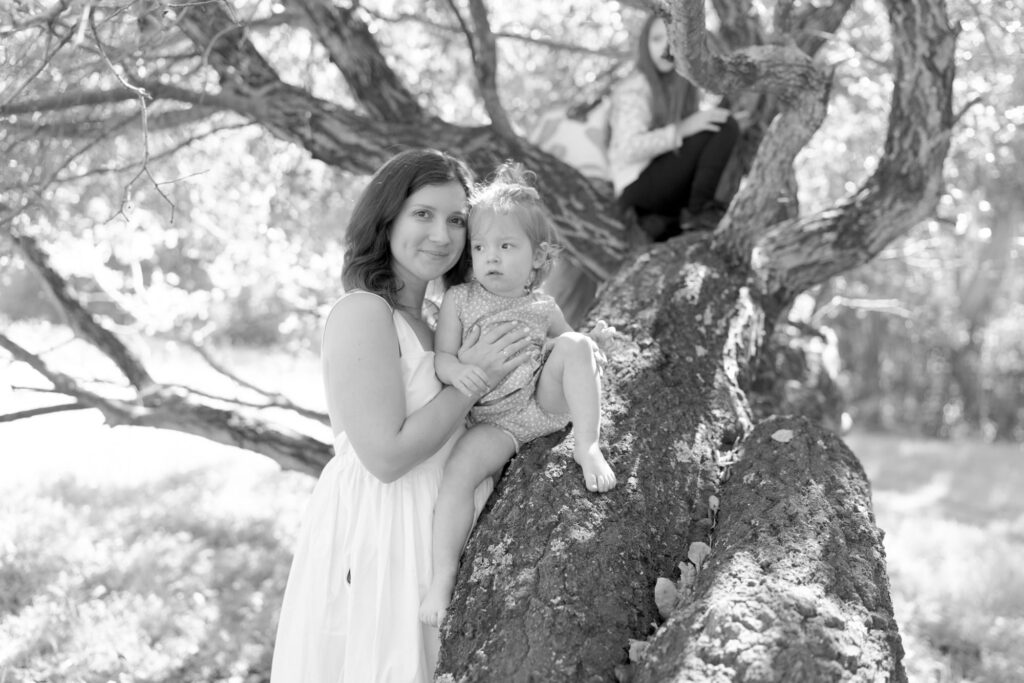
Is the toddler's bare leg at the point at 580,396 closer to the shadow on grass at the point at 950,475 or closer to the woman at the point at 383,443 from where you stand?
the woman at the point at 383,443

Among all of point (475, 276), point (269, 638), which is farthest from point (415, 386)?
point (269, 638)

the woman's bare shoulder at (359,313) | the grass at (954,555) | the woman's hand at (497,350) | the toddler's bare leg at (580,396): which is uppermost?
the woman's bare shoulder at (359,313)

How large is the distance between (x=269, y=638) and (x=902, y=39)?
3.65 metres

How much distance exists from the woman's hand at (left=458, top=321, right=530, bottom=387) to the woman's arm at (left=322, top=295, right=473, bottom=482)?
0.29 feet

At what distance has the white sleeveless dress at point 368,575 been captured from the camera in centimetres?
224

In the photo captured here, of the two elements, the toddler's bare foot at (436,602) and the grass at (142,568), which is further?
the grass at (142,568)

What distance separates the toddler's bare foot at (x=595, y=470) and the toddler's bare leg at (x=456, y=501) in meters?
0.23

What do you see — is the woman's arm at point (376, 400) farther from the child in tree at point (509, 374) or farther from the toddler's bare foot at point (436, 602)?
the toddler's bare foot at point (436, 602)

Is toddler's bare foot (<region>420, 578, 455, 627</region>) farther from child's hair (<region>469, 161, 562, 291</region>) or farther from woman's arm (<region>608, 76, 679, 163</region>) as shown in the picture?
woman's arm (<region>608, 76, 679, 163</region>)

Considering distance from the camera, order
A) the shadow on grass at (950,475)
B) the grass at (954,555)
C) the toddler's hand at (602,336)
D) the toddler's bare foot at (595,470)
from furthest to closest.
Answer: the shadow on grass at (950,475), the grass at (954,555), the toddler's hand at (602,336), the toddler's bare foot at (595,470)

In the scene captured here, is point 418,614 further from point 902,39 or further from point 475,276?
point 902,39

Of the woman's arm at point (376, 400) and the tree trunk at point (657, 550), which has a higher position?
the woman's arm at point (376, 400)

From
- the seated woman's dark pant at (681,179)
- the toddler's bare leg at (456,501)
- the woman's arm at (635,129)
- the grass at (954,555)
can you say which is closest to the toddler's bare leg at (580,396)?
the toddler's bare leg at (456,501)

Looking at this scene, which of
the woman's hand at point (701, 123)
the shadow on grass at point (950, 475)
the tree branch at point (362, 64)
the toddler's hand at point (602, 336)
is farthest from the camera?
the shadow on grass at point (950, 475)
